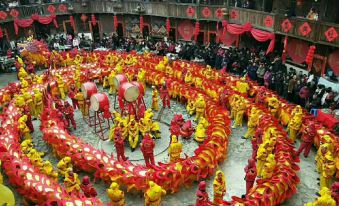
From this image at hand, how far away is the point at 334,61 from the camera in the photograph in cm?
1878

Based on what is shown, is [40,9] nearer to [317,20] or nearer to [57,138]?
[57,138]

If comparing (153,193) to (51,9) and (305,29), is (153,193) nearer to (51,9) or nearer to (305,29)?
(305,29)

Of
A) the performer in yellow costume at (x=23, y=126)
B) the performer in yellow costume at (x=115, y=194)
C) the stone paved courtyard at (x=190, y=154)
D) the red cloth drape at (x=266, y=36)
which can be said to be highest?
the red cloth drape at (x=266, y=36)

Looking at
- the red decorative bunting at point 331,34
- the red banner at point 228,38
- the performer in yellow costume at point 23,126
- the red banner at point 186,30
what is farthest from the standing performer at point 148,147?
the red banner at point 186,30

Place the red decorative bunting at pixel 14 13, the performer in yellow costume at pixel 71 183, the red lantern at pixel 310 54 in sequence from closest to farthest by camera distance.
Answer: the performer in yellow costume at pixel 71 183
the red lantern at pixel 310 54
the red decorative bunting at pixel 14 13

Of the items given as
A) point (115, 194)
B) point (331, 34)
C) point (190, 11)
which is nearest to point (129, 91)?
point (115, 194)

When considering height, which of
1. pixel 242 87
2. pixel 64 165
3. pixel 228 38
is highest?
pixel 228 38

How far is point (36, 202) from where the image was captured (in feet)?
36.8

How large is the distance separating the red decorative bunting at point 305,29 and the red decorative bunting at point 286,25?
2.45 feet

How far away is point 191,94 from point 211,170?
5711 mm

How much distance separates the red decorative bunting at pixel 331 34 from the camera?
57.5 ft

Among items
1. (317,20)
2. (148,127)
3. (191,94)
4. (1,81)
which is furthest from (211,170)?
(1,81)

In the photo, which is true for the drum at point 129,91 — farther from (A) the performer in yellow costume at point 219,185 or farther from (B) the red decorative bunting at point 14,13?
(B) the red decorative bunting at point 14,13

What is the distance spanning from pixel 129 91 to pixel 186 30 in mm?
14892
